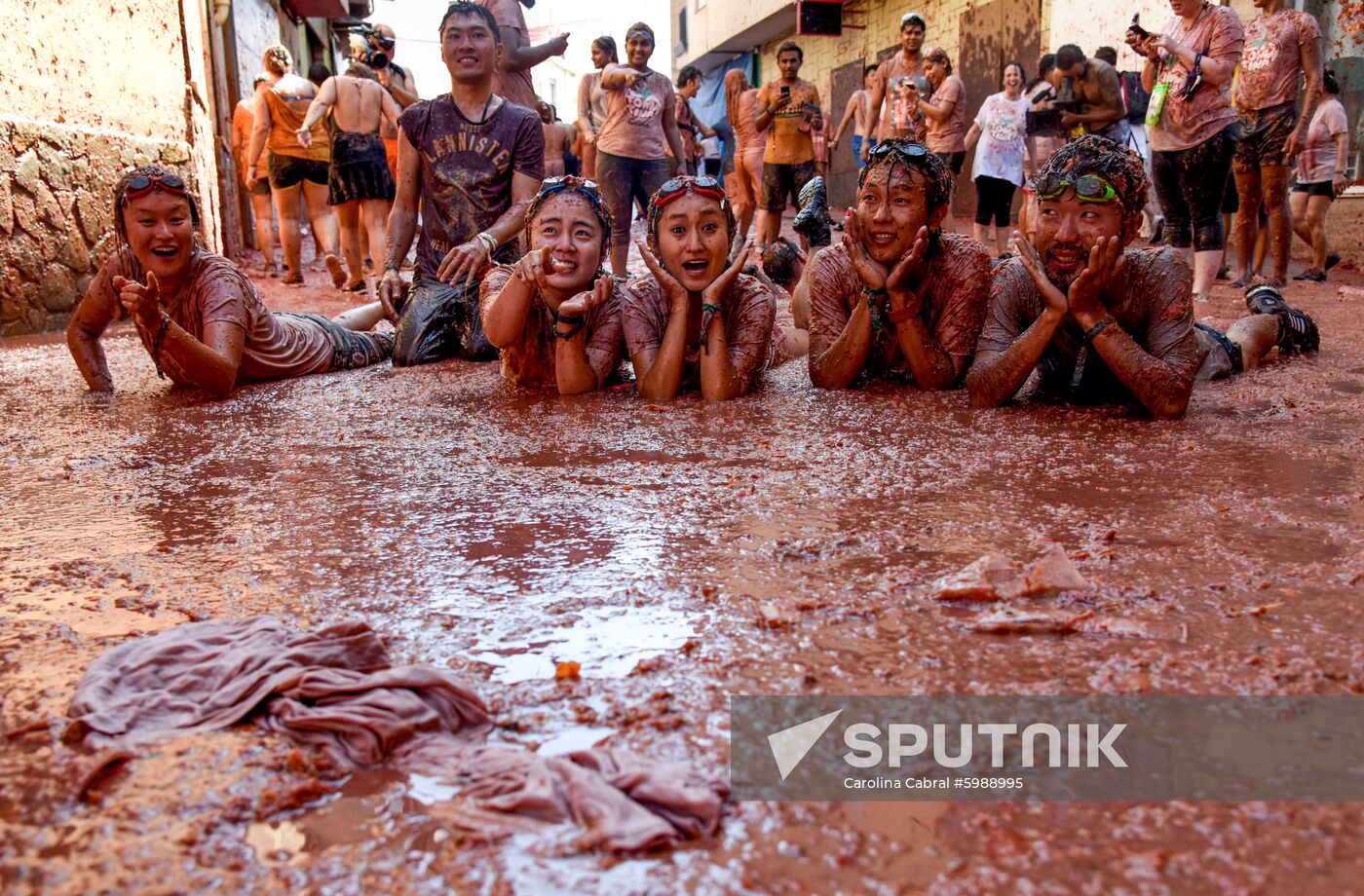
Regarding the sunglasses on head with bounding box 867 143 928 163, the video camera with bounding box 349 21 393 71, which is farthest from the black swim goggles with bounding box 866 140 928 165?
the video camera with bounding box 349 21 393 71

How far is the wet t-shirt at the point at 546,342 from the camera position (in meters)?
4.43

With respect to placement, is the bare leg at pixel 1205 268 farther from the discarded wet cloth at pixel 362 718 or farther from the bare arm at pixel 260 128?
the bare arm at pixel 260 128

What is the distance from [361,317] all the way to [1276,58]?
6132 millimetres

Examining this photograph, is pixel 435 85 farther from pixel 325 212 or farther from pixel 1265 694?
pixel 1265 694

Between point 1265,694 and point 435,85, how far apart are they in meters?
33.9

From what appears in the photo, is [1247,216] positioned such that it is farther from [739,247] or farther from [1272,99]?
[739,247]

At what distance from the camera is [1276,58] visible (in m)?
6.89

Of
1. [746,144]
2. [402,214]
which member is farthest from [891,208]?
[746,144]

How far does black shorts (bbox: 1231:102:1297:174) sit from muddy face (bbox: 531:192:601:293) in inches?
194

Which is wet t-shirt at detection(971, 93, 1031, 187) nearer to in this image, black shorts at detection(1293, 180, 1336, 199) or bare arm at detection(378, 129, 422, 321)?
black shorts at detection(1293, 180, 1336, 199)

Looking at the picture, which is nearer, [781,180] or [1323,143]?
[1323,143]

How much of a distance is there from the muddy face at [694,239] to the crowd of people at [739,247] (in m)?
0.01

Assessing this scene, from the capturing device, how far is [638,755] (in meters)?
1.49

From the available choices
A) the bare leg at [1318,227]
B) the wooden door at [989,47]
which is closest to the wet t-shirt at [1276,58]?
the bare leg at [1318,227]
